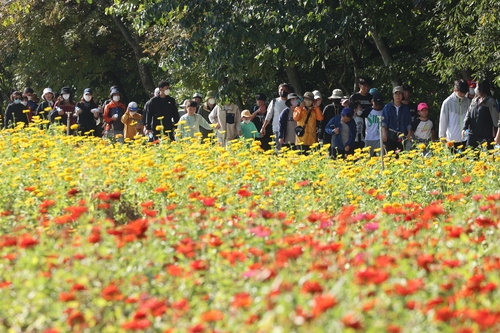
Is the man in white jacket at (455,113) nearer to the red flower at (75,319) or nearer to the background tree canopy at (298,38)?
the background tree canopy at (298,38)

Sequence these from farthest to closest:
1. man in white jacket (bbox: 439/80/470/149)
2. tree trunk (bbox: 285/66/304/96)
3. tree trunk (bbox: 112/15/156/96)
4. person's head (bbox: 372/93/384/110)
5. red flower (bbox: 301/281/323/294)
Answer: tree trunk (bbox: 112/15/156/96), tree trunk (bbox: 285/66/304/96), person's head (bbox: 372/93/384/110), man in white jacket (bbox: 439/80/470/149), red flower (bbox: 301/281/323/294)

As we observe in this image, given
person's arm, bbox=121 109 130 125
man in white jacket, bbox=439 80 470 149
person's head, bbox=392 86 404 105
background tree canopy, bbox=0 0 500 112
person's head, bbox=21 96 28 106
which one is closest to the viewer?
man in white jacket, bbox=439 80 470 149

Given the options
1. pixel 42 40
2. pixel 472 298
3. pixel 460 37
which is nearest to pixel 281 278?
pixel 472 298

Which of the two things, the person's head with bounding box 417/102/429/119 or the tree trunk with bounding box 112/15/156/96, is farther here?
the tree trunk with bounding box 112/15/156/96

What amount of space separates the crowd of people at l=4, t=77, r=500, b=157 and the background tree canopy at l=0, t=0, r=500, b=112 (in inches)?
33.5

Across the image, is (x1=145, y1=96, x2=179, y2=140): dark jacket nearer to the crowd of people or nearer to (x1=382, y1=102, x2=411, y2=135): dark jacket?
the crowd of people

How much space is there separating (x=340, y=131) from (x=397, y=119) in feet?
4.41

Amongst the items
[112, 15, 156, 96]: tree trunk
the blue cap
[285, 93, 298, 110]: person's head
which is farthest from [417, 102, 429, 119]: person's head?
[112, 15, 156, 96]: tree trunk

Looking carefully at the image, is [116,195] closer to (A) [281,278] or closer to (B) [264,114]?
(A) [281,278]

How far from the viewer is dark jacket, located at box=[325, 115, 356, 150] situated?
1717 centimetres

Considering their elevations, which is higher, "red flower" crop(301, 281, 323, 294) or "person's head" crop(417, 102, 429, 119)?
"red flower" crop(301, 281, 323, 294)

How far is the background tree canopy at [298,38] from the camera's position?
18.8 metres

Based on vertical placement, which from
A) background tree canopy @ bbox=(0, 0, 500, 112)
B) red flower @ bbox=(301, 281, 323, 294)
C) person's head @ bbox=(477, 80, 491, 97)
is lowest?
red flower @ bbox=(301, 281, 323, 294)

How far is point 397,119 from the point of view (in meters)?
16.1
